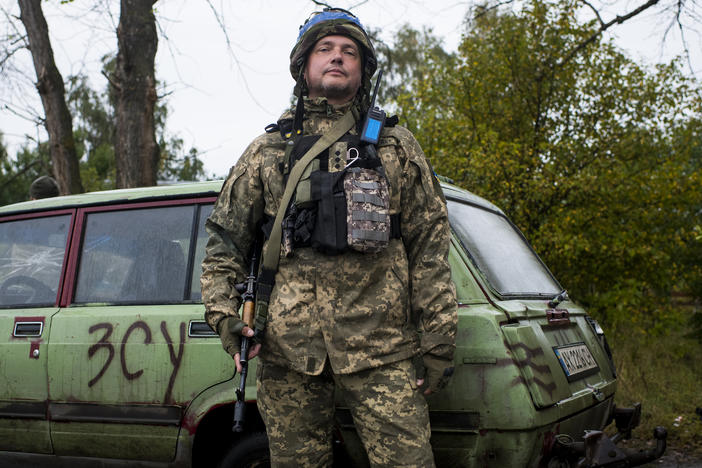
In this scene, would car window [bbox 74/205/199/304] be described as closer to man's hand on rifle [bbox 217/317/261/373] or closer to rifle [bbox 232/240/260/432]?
rifle [bbox 232/240/260/432]

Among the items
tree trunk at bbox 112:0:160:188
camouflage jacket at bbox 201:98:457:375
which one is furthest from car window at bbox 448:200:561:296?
tree trunk at bbox 112:0:160:188

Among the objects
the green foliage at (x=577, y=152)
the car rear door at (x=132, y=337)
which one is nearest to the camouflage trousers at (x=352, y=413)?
the car rear door at (x=132, y=337)

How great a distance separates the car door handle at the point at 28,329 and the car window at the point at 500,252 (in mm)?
Result: 2245

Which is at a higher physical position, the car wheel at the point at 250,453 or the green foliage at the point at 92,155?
the green foliage at the point at 92,155

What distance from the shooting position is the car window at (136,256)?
3.31m

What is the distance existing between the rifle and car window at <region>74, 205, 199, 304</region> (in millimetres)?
787

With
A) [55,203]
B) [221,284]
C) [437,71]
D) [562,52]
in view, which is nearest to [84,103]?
[437,71]

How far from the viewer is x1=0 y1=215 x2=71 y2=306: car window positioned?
12.0 ft

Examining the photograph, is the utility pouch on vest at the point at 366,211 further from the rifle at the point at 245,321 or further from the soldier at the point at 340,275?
the rifle at the point at 245,321

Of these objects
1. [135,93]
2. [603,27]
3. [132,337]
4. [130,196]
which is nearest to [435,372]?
[132,337]

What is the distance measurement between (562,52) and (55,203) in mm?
7679

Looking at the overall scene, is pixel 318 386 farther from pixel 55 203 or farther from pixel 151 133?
pixel 151 133

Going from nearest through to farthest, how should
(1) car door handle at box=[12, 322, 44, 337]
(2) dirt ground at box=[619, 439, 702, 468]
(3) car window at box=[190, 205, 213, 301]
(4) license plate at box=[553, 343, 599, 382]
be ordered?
(4) license plate at box=[553, 343, 599, 382] < (3) car window at box=[190, 205, 213, 301] < (1) car door handle at box=[12, 322, 44, 337] < (2) dirt ground at box=[619, 439, 702, 468]

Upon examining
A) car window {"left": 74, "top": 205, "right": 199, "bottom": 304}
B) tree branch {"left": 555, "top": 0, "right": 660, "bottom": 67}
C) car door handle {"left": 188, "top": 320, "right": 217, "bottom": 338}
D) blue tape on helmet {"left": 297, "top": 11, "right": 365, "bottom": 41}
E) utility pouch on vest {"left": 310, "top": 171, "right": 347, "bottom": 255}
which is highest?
tree branch {"left": 555, "top": 0, "right": 660, "bottom": 67}
